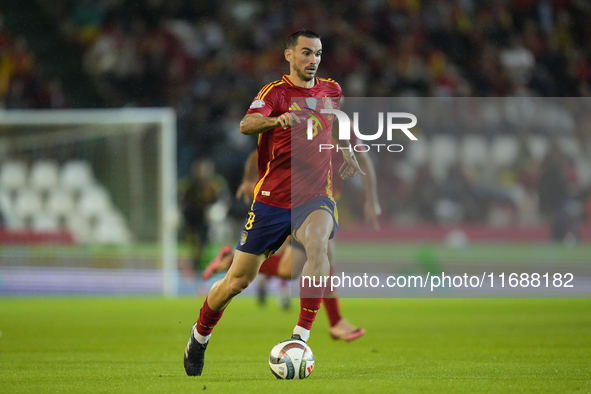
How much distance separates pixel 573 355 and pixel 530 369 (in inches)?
37.1

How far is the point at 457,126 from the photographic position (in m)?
11.4

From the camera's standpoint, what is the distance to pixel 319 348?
6.96m

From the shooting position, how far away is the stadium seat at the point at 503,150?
453 inches

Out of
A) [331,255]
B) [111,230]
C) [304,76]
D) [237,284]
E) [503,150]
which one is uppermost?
[304,76]

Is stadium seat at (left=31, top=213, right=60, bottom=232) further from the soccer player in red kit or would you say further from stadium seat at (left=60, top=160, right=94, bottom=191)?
the soccer player in red kit

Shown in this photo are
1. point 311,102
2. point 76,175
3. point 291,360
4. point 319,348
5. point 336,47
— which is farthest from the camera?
point 336,47

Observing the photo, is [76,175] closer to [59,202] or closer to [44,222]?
[59,202]

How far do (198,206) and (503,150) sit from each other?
4.49 meters

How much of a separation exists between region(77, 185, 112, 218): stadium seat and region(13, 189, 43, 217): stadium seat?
0.60 meters

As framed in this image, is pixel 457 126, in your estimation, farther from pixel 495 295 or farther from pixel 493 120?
pixel 495 295

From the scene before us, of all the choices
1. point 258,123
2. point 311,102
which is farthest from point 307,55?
point 258,123

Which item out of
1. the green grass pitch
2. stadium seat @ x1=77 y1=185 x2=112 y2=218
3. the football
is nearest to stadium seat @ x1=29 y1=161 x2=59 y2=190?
stadium seat @ x1=77 y1=185 x2=112 y2=218

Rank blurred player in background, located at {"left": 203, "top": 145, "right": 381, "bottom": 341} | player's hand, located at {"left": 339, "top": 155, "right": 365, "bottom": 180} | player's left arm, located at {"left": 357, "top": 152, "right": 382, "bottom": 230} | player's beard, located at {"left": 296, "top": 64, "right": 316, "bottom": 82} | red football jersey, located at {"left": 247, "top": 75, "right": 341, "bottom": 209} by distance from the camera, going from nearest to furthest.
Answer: red football jersey, located at {"left": 247, "top": 75, "right": 341, "bottom": 209}, player's beard, located at {"left": 296, "top": 64, "right": 316, "bottom": 82}, player's hand, located at {"left": 339, "top": 155, "right": 365, "bottom": 180}, player's left arm, located at {"left": 357, "top": 152, "right": 382, "bottom": 230}, blurred player in background, located at {"left": 203, "top": 145, "right": 381, "bottom": 341}

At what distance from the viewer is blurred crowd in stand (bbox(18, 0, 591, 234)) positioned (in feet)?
59.7
